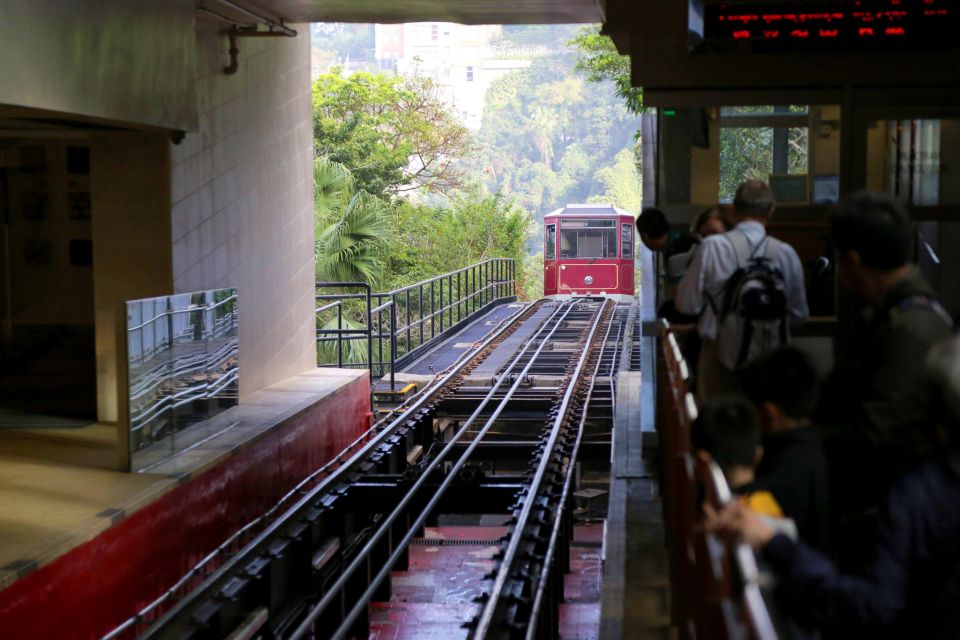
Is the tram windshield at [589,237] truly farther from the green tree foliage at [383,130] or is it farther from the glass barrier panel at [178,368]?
the glass barrier panel at [178,368]

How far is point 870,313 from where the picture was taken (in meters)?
3.26

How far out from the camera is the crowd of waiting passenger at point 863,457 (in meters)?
2.38

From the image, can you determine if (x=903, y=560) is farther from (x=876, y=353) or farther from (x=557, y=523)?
(x=557, y=523)

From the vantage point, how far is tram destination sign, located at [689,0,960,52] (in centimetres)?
736

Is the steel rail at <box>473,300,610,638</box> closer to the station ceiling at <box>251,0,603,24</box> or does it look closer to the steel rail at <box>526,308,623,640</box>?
the steel rail at <box>526,308,623,640</box>

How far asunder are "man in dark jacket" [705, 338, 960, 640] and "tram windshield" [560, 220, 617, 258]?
29.1 metres

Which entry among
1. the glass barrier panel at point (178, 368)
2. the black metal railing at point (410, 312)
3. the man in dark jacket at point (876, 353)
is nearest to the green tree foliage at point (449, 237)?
the black metal railing at point (410, 312)

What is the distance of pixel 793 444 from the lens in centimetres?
312

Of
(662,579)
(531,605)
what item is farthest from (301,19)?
(662,579)

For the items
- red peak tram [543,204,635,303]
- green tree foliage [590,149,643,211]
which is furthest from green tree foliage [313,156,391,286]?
green tree foliage [590,149,643,211]

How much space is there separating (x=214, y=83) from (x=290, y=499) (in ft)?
12.2

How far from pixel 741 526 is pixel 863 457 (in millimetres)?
939

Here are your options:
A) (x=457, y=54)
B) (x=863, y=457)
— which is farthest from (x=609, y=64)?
(x=457, y=54)

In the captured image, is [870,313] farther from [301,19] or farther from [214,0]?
[301,19]
